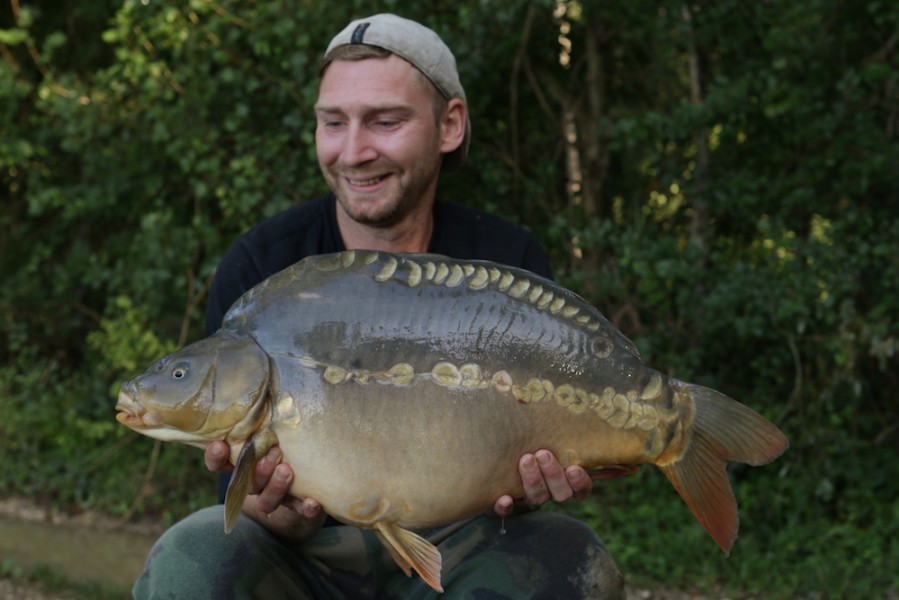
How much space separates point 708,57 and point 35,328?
2.99 meters

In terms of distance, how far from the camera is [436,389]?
5.41 ft

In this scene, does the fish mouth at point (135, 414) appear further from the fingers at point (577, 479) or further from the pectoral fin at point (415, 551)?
the fingers at point (577, 479)

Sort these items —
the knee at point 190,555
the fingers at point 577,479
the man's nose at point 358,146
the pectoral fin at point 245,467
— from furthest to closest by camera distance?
the man's nose at point 358,146
the knee at point 190,555
the fingers at point 577,479
the pectoral fin at point 245,467

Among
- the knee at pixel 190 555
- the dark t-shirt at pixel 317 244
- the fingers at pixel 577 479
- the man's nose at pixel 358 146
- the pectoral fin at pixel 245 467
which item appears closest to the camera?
the pectoral fin at pixel 245 467

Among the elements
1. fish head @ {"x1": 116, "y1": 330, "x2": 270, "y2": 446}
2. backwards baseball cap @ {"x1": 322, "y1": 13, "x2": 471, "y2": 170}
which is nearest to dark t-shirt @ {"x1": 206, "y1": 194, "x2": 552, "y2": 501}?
backwards baseball cap @ {"x1": 322, "y1": 13, "x2": 471, "y2": 170}

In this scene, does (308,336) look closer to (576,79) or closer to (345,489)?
(345,489)

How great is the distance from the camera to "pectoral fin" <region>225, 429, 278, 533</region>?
5.24ft

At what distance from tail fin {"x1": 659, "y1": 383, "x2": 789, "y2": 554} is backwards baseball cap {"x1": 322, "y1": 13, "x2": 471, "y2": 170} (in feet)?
2.87

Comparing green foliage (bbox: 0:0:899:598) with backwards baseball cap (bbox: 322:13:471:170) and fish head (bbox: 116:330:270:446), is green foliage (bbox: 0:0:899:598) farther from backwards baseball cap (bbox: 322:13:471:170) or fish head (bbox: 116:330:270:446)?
fish head (bbox: 116:330:270:446)

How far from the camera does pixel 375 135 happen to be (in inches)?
84.9

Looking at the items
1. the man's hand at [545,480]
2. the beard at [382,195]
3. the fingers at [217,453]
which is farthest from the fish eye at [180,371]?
the beard at [382,195]

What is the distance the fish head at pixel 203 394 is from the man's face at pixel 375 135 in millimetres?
609

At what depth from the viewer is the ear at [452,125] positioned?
2289 millimetres

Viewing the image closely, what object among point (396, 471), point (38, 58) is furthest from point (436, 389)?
point (38, 58)
